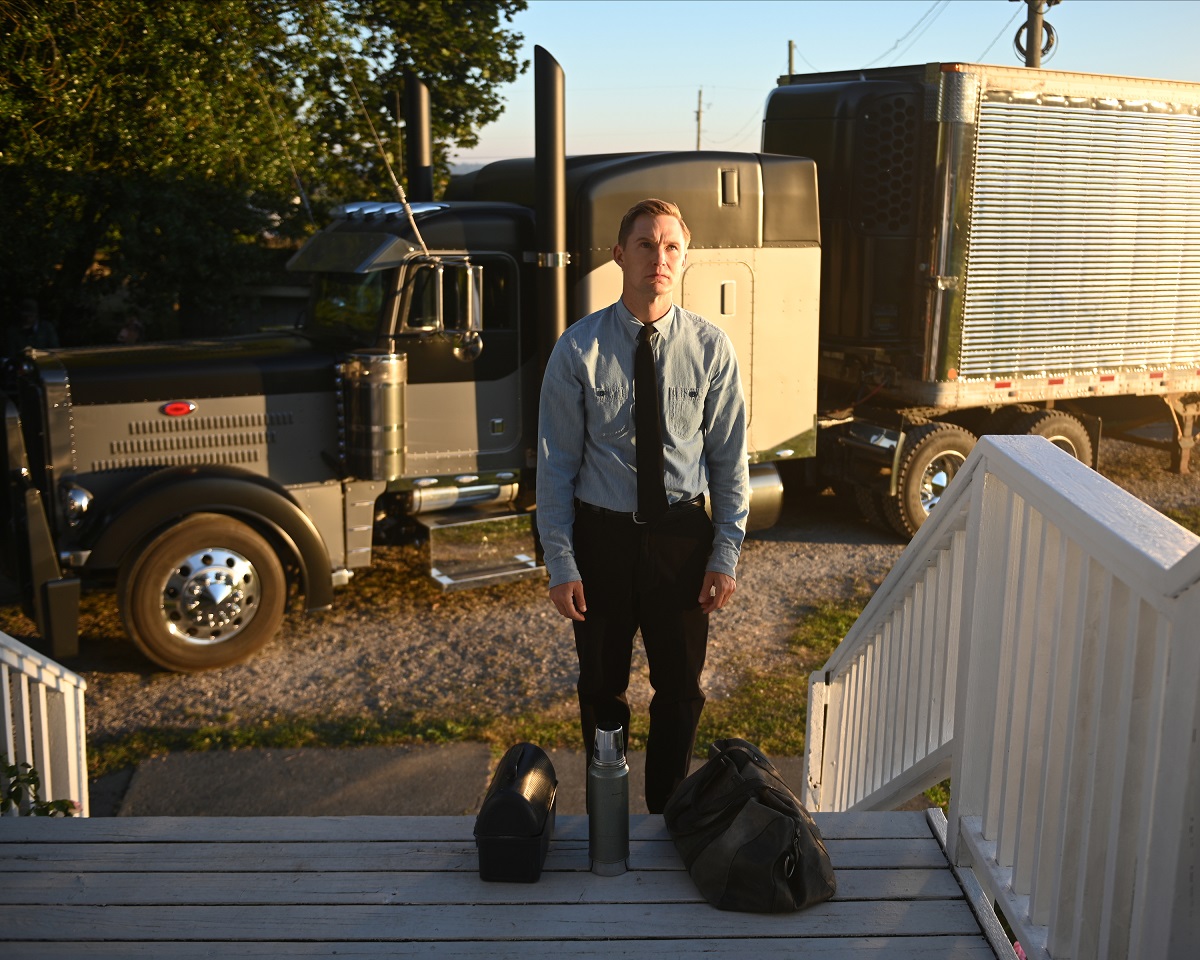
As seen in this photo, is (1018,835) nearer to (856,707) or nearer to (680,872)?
(680,872)

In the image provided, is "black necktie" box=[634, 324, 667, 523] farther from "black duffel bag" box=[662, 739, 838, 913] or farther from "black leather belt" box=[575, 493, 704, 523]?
"black duffel bag" box=[662, 739, 838, 913]

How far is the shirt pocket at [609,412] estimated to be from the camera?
142 inches

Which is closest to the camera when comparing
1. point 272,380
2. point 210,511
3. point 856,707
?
point 856,707

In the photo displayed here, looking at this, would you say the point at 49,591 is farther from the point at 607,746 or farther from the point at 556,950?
the point at 556,950

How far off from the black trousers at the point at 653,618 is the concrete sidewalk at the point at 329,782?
1510 mm

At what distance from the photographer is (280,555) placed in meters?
7.38

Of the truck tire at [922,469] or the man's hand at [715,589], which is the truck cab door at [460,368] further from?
the man's hand at [715,589]

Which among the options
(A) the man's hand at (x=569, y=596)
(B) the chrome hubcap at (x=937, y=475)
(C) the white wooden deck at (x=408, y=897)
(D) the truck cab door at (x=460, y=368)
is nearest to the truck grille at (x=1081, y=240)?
(B) the chrome hubcap at (x=937, y=475)

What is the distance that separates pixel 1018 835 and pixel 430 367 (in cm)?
569

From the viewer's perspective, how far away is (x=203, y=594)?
279 inches

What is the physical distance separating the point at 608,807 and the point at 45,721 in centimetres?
235

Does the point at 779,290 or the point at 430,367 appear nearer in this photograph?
the point at 430,367

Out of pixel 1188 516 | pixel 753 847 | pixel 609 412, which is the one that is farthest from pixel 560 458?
pixel 1188 516

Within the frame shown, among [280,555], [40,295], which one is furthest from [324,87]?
[280,555]
